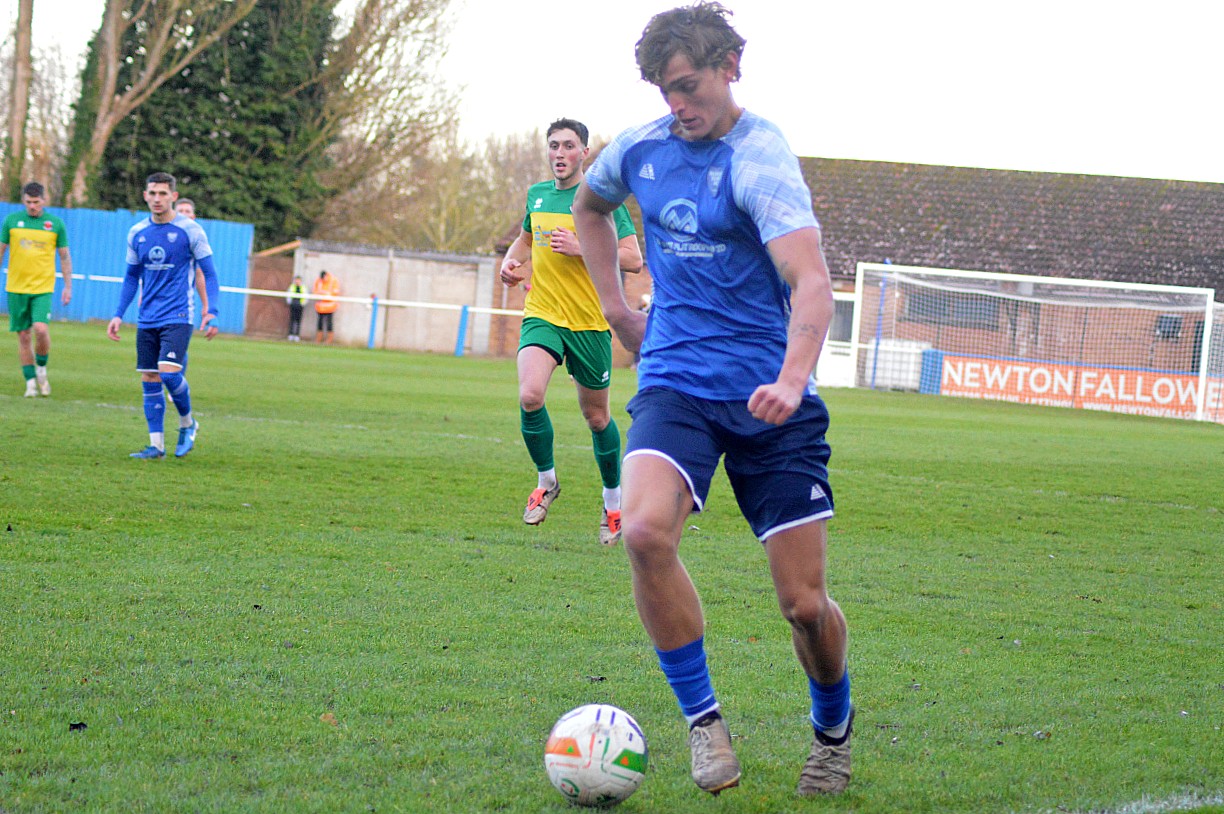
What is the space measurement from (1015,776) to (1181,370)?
26.1 meters

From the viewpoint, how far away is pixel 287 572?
5.89 metres

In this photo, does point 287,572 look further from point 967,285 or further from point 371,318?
point 371,318

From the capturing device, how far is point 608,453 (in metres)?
7.54

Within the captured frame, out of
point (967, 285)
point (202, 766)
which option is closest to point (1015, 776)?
point (202, 766)

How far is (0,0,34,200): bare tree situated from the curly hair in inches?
1352

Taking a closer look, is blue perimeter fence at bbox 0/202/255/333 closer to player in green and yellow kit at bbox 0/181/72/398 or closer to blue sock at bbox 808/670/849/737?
player in green and yellow kit at bbox 0/181/72/398

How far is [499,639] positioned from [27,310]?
10.3 m

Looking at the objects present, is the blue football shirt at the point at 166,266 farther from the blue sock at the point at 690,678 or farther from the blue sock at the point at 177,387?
the blue sock at the point at 690,678

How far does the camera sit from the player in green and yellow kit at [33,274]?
43.9 feet

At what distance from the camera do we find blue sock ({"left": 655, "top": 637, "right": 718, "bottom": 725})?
11.3 ft

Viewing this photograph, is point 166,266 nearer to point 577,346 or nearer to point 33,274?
point 577,346

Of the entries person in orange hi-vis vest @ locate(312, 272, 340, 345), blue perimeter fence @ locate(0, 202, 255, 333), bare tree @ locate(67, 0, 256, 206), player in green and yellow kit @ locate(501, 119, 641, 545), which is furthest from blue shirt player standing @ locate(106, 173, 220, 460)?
bare tree @ locate(67, 0, 256, 206)

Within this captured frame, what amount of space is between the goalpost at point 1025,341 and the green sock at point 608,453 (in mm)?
21109

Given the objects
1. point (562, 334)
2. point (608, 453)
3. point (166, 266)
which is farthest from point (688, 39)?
point (166, 266)
